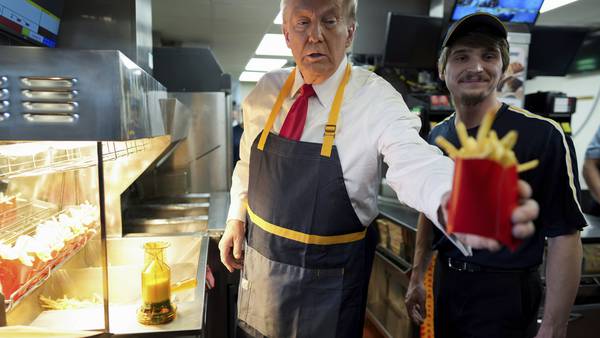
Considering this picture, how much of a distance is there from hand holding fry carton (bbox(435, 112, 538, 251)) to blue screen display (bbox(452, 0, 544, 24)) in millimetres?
2953

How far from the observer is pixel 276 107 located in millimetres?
1381

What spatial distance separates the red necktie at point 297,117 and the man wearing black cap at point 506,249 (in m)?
0.65

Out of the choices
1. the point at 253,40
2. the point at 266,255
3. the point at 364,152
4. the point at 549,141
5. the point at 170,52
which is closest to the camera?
the point at 364,152

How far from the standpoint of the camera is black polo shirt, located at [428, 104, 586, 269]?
4.45 feet

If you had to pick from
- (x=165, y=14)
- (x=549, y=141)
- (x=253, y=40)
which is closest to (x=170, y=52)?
(x=165, y=14)

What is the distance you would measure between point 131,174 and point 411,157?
192 centimetres

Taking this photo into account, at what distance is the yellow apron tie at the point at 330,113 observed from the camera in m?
1.20

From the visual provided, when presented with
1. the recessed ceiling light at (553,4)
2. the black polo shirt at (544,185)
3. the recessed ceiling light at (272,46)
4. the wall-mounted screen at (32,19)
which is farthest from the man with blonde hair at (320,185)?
the recessed ceiling light at (272,46)

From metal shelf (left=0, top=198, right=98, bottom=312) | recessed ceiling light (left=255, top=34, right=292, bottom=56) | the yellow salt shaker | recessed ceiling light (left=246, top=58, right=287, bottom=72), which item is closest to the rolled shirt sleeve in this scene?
the yellow salt shaker

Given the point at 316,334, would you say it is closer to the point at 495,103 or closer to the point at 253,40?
the point at 495,103

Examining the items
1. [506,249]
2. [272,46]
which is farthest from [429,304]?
[272,46]

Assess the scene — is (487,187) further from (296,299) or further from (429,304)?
(429,304)

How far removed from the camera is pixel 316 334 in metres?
1.24

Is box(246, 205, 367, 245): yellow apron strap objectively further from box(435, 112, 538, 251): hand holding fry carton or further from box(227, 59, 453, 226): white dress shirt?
box(435, 112, 538, 251): hand holding fry carton
